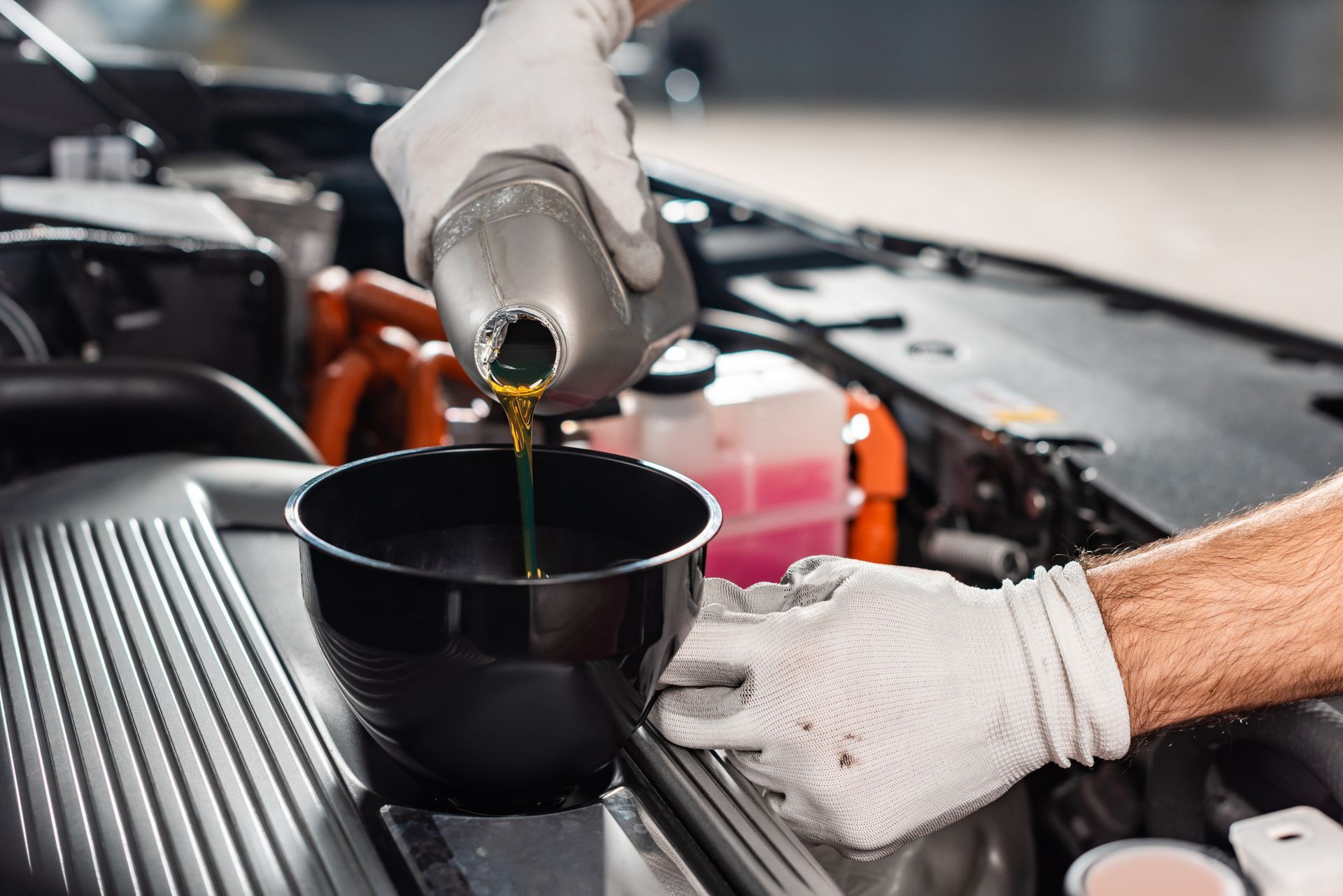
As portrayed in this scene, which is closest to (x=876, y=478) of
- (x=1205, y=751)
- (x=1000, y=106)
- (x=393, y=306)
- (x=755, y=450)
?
(x=755, y=450)

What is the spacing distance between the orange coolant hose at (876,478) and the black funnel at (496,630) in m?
0.51

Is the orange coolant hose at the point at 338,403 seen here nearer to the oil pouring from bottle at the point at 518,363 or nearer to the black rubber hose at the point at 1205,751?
the oil pouring from bottle at the point at 518,363

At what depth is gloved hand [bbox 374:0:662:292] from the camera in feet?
2.40

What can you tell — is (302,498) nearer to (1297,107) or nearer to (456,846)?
(456,846)

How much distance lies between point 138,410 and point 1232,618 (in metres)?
0.80

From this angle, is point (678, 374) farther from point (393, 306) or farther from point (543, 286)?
point (393, 306)

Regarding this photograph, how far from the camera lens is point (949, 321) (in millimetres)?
1429

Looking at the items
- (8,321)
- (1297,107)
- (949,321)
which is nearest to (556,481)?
(8,321)

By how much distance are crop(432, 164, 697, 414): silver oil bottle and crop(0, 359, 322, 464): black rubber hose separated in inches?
12.4

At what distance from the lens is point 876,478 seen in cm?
104

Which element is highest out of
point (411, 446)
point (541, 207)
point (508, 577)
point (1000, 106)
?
point (541, 207)

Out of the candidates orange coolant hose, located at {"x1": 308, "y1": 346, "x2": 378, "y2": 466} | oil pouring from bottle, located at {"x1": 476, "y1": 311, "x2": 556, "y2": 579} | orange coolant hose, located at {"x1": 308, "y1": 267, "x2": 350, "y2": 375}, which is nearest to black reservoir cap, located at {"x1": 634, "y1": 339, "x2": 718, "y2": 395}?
oil pouring from bottle, located at {"x1": 476, "y1": 311, "x2": 556, "y2": 579}

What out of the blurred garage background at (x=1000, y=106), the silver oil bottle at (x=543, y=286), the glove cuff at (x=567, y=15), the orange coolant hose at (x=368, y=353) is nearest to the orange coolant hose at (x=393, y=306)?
the orange coolant hose at (x=368, y=353)

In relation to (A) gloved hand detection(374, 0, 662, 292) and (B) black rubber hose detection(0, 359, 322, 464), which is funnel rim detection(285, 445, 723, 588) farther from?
(B) black rubber hose detection(0, 359, 322, 464)
